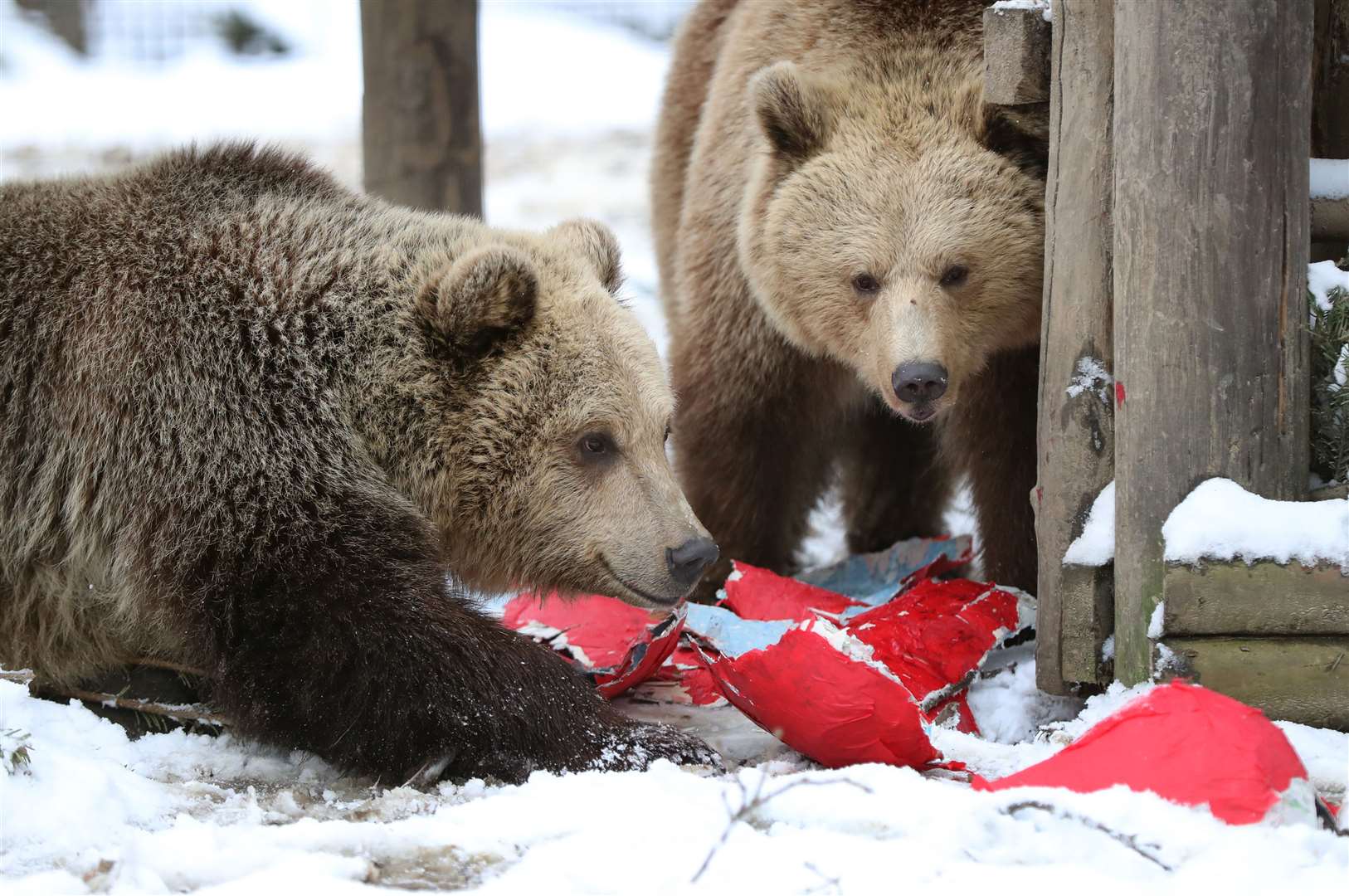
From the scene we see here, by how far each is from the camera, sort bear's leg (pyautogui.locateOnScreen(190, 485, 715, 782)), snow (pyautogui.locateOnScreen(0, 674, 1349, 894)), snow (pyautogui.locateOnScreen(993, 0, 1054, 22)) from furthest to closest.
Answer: snow (pyautogui.locateOnScreen(993, 0, 1054, 22)) → bear's leg (pyautogui.locateOnScreen(190, 485, 715, 782)) → snow (pyautogui.locateOnScreen(0, 674, 1349, 894))

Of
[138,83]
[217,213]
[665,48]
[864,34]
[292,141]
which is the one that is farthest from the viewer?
[665,48]

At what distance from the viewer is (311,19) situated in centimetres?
2162

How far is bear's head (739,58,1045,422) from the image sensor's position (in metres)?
4.71

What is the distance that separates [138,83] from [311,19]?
3.31m

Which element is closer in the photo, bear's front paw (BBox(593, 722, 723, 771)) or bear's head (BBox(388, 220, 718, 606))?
bear's front paw (BBox(593, 722, 723, 771))

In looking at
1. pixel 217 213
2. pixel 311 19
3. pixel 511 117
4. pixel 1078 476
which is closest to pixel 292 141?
pixel 511 117

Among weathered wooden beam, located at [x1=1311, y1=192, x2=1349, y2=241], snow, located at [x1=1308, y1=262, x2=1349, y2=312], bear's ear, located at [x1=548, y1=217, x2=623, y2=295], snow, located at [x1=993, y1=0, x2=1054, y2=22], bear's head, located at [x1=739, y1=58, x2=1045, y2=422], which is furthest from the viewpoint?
bear's head, located at [x1=739, y1=58, x2=1045, y2=422]

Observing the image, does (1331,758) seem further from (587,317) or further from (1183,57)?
(587,317)

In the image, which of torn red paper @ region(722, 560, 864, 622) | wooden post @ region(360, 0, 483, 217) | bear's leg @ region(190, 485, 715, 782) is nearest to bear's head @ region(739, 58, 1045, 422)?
torn red paper @ region(722, 560, 864, 622)

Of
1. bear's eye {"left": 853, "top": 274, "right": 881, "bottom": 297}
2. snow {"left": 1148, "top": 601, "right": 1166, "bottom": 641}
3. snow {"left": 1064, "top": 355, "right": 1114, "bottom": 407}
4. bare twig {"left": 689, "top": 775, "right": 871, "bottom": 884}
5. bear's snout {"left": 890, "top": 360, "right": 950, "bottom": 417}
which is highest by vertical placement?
bear's eye {"left": 853, "top": 274, "right": 881, "bottom": 297}

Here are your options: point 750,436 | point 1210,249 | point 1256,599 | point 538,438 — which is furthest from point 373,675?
point 750,436

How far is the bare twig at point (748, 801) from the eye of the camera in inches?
107

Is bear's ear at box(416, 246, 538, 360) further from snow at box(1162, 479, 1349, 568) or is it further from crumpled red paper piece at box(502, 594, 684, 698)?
snow at box(1162, 479, 1349, 568)

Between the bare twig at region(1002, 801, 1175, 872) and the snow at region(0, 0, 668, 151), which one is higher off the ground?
the snow at region(0, 0, 668, 151)
